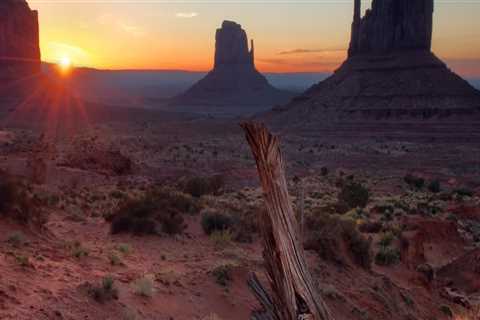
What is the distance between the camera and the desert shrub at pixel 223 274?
9.76 m

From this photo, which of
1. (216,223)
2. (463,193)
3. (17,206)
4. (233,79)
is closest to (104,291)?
(17,206)

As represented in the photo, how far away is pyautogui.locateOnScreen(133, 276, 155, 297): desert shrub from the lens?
8.27 m

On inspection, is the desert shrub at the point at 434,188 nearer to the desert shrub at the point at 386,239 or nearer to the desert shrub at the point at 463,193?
the desert shrub at the point at 463,193

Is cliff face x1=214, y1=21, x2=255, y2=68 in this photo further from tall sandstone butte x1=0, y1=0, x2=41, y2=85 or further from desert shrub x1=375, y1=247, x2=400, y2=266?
desert shrub x1=375, y1=247, x2=400, y2=266

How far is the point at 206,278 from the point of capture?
977 cm

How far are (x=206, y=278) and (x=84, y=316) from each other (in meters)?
3.08

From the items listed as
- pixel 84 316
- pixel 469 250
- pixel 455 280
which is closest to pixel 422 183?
pixel 469 250

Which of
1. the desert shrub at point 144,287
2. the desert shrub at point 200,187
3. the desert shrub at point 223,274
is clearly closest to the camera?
the desert shrub at point 144,287

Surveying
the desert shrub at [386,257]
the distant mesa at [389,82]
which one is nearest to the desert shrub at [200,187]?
the desert shrub at [386,257]

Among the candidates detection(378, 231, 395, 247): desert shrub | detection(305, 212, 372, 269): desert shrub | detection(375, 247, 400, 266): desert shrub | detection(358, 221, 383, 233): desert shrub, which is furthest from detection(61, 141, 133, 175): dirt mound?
detection(375, 247, 400, 266): desert shrub

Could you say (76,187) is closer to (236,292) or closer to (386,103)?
(236,292)

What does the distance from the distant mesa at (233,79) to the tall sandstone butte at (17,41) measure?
205 feet

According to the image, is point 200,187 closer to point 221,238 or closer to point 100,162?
point 100,162

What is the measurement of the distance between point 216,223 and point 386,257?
16.2 ft
